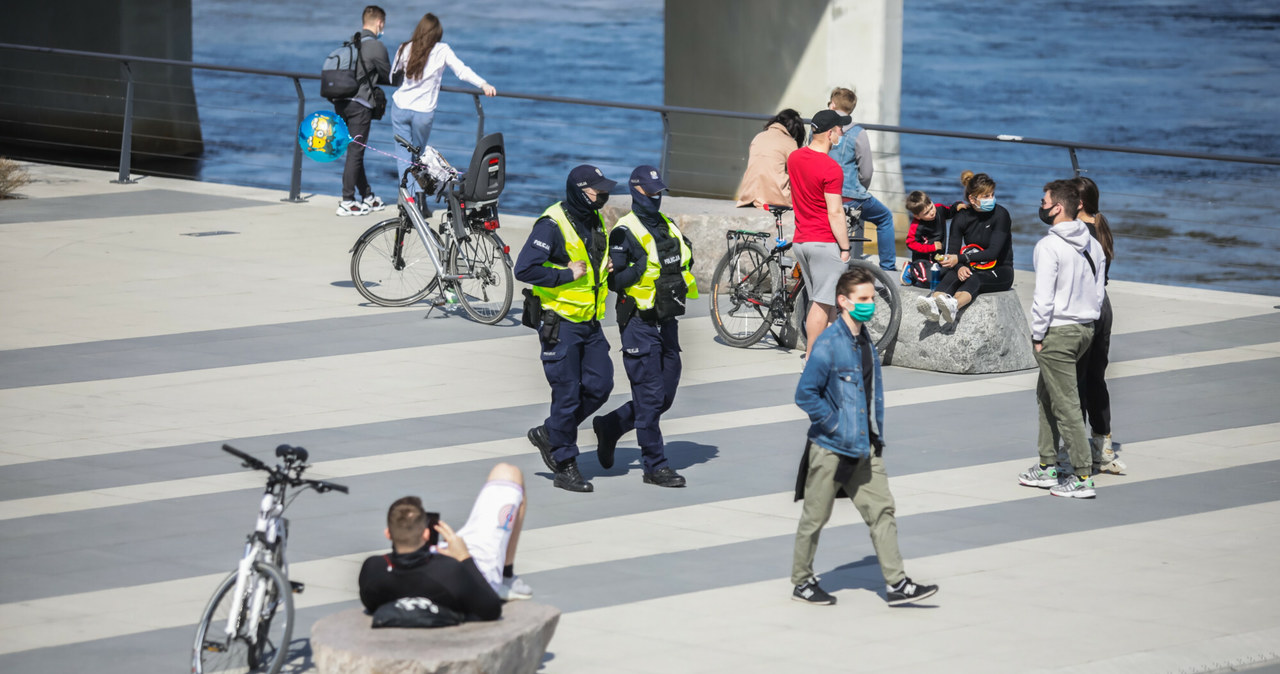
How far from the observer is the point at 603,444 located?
11.1m

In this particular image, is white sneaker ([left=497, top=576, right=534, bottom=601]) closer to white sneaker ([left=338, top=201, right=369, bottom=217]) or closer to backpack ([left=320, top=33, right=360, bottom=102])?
backpack ([left=320, top=33, right=360, bottom=102])

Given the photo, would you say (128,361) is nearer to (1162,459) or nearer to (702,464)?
(702,464)

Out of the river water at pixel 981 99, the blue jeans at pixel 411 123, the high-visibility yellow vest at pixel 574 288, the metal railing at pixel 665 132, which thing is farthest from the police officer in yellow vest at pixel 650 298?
the river water at pixel 981 99

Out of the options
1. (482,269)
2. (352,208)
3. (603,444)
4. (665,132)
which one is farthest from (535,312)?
(665,132)

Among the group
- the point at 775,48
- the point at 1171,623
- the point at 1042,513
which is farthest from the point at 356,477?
the point at 775,48

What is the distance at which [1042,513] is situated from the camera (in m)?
10.3

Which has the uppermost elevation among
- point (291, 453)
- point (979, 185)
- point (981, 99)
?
point (981, 99)

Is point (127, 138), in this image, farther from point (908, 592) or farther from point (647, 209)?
point (908, 592)

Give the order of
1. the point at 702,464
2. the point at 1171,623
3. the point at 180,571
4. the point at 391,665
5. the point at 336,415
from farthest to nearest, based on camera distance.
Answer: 1. the point at 336,415
2. the point at 702,464
3. the point at 180,571
4. the point at 1171,623
5. the point at 391,665

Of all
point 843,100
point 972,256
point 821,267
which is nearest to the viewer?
point 821,267

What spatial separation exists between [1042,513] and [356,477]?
4018 mm

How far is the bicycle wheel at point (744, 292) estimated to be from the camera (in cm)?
1475

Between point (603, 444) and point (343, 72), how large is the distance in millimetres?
9062

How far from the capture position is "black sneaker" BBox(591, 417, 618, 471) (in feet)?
36.2
